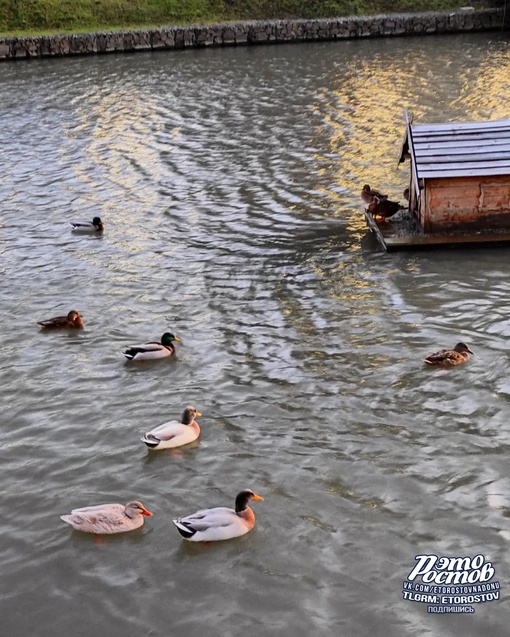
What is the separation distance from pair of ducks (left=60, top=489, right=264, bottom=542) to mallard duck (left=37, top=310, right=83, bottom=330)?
5328 mm

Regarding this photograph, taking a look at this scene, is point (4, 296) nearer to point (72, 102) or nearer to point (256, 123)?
point (256, 123)

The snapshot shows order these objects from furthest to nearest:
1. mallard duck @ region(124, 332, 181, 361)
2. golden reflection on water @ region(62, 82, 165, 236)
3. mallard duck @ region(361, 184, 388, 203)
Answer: golden reflection on water @ region(62, 82, 165, 236) → mallard duck @ region(361, 184, 388, 203) → mallard duck @ region(124, 332, 181, 361)

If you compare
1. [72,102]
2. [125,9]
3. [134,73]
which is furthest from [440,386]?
[125,9]

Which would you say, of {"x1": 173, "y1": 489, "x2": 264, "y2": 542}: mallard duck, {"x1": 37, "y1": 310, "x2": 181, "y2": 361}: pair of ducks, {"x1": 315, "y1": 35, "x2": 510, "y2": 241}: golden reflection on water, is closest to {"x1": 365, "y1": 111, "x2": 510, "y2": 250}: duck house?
{"x1": 315, "y1": 35, "x2": 510, "y2": 241}: golden reflection on water

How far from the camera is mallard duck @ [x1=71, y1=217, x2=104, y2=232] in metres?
19.2

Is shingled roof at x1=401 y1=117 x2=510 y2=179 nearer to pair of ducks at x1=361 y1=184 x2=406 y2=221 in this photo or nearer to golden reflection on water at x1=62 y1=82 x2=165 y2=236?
pair of ducks at x1=361 y1=184 x2=406 y2=221

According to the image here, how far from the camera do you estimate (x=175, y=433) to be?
10.4 metres

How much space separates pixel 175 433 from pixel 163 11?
44.3 meters

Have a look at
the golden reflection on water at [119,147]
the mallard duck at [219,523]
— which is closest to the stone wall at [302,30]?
the golden reflection on water at [119,147]

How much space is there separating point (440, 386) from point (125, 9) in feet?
144

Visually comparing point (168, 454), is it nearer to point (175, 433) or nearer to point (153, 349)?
point (175, 433)

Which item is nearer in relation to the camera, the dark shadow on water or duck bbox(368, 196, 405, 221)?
the dark shadow on water

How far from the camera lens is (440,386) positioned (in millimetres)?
11641

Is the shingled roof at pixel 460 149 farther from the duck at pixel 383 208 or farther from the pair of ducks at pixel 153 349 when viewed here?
the pair of ducks at pixel 153 349
